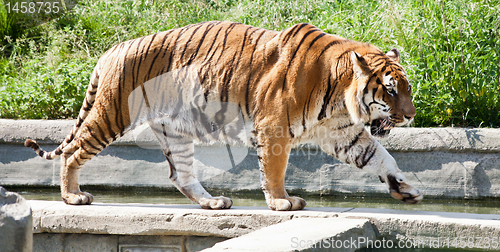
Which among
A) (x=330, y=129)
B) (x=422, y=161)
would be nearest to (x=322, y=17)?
(x=422, y=161)

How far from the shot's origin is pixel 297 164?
4.87 metres

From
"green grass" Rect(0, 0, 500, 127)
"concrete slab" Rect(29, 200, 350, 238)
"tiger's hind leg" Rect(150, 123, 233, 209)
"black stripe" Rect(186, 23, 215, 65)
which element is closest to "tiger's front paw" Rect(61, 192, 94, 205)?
"concrete slab" Rect(29, 200, 350, 238)

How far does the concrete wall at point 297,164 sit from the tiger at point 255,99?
1240 mm

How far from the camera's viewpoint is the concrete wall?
4.40 m

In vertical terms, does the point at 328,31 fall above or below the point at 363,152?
above

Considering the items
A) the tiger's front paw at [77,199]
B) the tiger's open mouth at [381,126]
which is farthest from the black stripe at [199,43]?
the tiger's open mouth at [381,126]

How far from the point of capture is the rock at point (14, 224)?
1777mm

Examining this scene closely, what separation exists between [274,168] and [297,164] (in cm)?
171

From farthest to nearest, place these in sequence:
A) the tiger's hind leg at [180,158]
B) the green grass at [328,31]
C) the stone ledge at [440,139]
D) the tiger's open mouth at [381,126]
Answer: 1. the green grass at [328,31]
2. the stone ledge at [440,139]
3. the tiger's hind leg at [180,158]
4. the tiger's open mouth at [381,126]

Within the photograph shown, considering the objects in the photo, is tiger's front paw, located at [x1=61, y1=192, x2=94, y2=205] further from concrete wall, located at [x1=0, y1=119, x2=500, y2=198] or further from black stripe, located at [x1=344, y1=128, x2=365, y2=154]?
black stripe, located at [x1=344, y1=128, x2=365, y2=154]

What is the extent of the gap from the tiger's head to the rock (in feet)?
6.77

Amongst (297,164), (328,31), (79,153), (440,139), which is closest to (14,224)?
(79,153)

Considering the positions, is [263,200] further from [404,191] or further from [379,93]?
[379,93]

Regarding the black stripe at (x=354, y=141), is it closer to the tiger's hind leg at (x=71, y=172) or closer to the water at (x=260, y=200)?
the water at (x=260, y=200)
